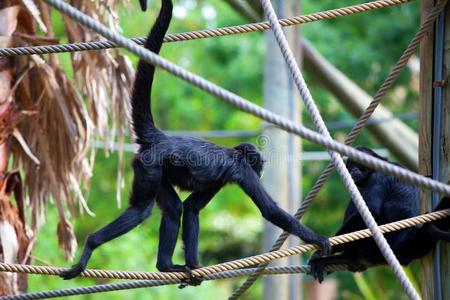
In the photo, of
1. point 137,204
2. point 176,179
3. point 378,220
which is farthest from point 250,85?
point 137,204

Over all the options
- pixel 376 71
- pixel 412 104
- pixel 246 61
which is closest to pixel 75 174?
pixel 246 61

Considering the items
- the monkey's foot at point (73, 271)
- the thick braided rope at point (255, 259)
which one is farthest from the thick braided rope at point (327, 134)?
the monkey's foot at point (73, 271)

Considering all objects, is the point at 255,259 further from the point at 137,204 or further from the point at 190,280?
the point at 137,204

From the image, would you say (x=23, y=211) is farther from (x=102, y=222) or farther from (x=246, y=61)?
(x=246, y=61)

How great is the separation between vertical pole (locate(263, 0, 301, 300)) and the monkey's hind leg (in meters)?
3.57

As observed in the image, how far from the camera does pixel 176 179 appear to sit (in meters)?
5.50

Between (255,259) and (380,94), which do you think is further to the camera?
(380,94)

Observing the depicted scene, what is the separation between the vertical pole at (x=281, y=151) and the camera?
8672mm

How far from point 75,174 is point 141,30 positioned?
9403 mm

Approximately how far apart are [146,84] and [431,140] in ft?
6.40

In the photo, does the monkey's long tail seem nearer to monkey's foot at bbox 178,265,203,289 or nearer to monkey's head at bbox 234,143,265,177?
monkey's head at bbox 234,143,265,177

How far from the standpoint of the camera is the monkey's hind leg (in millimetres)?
4984

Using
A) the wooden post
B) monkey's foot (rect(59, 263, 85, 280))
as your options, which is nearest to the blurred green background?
monkey's foot (rect(59, 263, 85, 280))

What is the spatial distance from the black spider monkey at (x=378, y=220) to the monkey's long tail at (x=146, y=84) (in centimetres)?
159
